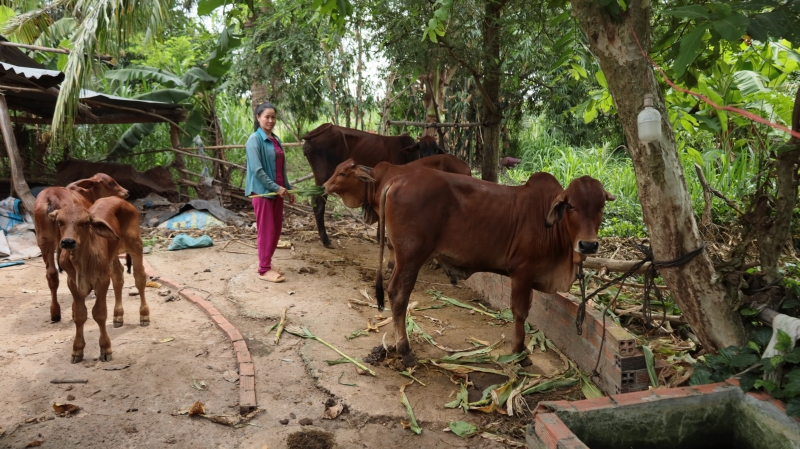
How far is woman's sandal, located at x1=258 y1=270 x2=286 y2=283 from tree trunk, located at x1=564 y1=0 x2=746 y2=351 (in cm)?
408

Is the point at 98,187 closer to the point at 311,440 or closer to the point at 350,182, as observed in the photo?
the point at 350,182

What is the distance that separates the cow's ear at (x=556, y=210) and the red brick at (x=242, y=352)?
8.07ft

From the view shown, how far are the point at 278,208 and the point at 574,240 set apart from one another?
359cm

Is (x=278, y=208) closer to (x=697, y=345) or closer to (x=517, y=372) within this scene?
(x=517, y=372)

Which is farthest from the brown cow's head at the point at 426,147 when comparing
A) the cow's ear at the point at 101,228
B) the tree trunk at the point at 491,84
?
the cow's ear at the point at 101,228

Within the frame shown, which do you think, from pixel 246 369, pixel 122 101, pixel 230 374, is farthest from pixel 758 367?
pixel 122 101

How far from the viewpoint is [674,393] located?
3.09 metres

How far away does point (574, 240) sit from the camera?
4293 mm

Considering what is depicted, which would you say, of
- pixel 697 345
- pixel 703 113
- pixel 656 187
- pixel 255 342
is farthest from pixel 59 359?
pixel 703 113

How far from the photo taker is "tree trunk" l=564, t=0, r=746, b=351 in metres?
3.50

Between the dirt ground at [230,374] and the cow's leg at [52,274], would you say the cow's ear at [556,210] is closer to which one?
the dirt ground at [230,374]

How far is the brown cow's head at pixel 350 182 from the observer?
5.73 meters

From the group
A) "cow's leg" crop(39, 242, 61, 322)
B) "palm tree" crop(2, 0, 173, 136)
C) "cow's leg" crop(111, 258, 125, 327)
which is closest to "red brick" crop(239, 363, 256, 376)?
"cow's leg" crop(111, 258, 125, 327)

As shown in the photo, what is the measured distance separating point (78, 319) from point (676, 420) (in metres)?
4.07
